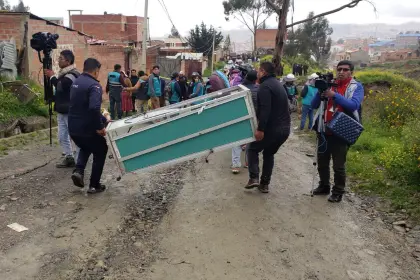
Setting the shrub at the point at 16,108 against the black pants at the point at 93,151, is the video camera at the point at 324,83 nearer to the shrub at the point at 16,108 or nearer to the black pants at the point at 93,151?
the black pants at the point at 93,151

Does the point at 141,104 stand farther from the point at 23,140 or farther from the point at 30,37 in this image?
the point at 23,140

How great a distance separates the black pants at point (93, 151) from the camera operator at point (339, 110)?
2923mm

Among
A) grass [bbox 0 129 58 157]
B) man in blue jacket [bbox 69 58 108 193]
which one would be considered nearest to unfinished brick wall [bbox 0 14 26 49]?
grass [bbox 0 129 58 157]

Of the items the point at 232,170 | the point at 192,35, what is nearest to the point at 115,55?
the point at 232,170

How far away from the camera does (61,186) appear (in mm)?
5965

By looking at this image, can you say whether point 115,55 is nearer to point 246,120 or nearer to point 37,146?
point 37,146

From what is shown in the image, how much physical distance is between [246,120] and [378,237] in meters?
2.07

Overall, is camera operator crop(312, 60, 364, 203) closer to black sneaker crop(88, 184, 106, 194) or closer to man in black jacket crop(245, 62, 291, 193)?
man in black jacket crop(245, 62, 291, 193)

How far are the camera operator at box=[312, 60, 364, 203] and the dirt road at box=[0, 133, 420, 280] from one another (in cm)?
40

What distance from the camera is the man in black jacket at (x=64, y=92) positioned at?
244 inches

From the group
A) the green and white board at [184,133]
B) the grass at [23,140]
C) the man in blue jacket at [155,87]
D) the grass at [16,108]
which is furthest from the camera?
the man in blue jacket at [155,87]

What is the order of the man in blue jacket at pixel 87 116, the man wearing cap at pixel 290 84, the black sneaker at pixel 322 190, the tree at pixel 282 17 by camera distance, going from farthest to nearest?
the tree at pixel 282 17
the man wearing cap at pixel 290 84
the black sneaker at pixel 322 190
the man in blue jacket at pixel 87 116

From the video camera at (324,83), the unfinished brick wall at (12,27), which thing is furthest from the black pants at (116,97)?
the video camera at (324,83)

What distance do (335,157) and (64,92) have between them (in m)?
4.14
